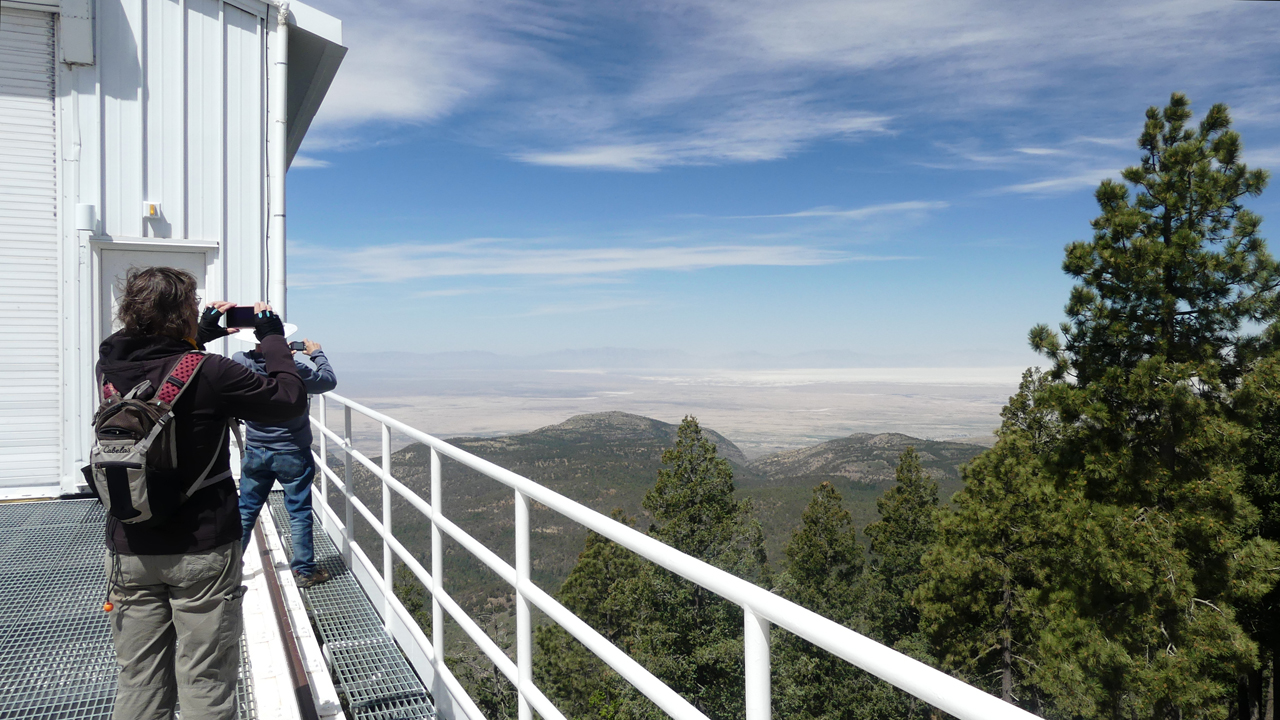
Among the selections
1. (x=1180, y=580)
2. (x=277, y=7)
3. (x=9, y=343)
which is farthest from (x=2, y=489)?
(x=1180, y=580)

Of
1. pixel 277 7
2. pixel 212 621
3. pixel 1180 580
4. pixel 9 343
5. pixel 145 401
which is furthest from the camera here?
pixel 1180 580

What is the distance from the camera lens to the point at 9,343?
6.20m

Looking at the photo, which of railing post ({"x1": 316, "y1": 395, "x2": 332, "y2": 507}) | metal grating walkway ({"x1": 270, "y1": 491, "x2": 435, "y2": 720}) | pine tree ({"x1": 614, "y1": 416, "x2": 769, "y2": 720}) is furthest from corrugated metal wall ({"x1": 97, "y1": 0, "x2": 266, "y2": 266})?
pine tree ({"x1": 614, "y1": 416, "x2": 769, "y2": 720})

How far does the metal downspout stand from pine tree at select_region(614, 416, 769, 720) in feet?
48.9

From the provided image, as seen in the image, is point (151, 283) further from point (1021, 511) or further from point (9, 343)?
point (1021, 511)

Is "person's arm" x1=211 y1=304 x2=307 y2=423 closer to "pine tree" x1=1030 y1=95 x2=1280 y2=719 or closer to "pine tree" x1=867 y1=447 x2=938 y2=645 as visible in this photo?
"pine tree" x1=1030 y1=95 x2=1280 y2=719

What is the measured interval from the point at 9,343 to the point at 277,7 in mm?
3815

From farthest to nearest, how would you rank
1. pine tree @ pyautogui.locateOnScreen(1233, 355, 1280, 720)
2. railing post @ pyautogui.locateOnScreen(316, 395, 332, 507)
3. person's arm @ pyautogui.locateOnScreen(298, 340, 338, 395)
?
1. pine tree @ pyautogui.locateOnScreen(1233, 355, 1280, 720)
2. railing post @ pyautogui.locateOnScreen(316, 395, 332, 507)
3. person's arm @ pyautogui.locateOnScreen(298, 340, 338, 395)

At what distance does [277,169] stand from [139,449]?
5.89m

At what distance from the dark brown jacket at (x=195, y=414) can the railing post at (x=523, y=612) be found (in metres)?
0.77

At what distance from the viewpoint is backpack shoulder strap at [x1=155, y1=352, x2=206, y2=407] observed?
6.57 feet

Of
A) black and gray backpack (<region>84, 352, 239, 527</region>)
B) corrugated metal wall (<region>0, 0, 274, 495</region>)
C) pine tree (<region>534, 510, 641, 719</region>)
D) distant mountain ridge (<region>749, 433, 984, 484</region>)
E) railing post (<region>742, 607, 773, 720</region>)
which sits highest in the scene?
corrugated metal wall (<region>0, 0, 274, 495</region>)

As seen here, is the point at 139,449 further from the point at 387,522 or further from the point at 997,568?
the point at 997,568

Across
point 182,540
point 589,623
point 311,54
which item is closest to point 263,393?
point 182,540
